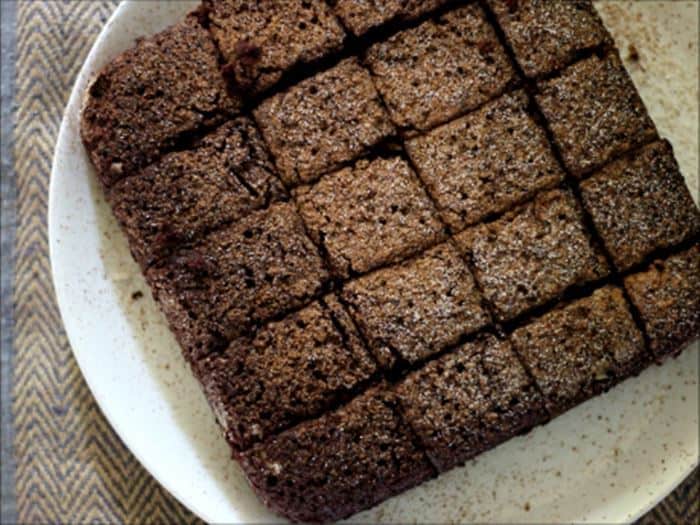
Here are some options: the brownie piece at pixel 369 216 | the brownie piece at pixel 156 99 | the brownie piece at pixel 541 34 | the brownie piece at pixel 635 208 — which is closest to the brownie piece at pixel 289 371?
the brownie piece at pixel 369 216

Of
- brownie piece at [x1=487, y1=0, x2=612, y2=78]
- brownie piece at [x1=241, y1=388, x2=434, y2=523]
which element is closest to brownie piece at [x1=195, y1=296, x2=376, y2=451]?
brownie piece at [x1=241, y1=388, x2=434, y2=523]

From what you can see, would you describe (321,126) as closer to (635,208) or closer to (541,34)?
(541,34)

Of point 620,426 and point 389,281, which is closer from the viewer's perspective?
point 389,281

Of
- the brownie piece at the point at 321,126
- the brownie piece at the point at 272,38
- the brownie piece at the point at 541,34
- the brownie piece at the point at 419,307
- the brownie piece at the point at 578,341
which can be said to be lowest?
the brownie piece at the point at 578,341

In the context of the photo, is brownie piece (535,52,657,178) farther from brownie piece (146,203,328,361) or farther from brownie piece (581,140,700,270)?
brownie piece (146,203,328,361)

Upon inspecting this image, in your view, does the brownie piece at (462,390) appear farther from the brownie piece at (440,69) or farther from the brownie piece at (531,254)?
the brownie piece at (440,69)

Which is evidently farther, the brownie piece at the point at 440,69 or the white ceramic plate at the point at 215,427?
the white ceramic plate at the point at 215,427

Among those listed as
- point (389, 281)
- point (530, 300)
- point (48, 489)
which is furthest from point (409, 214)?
point (48, 489)

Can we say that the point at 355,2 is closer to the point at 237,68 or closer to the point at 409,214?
the point at 237,68
